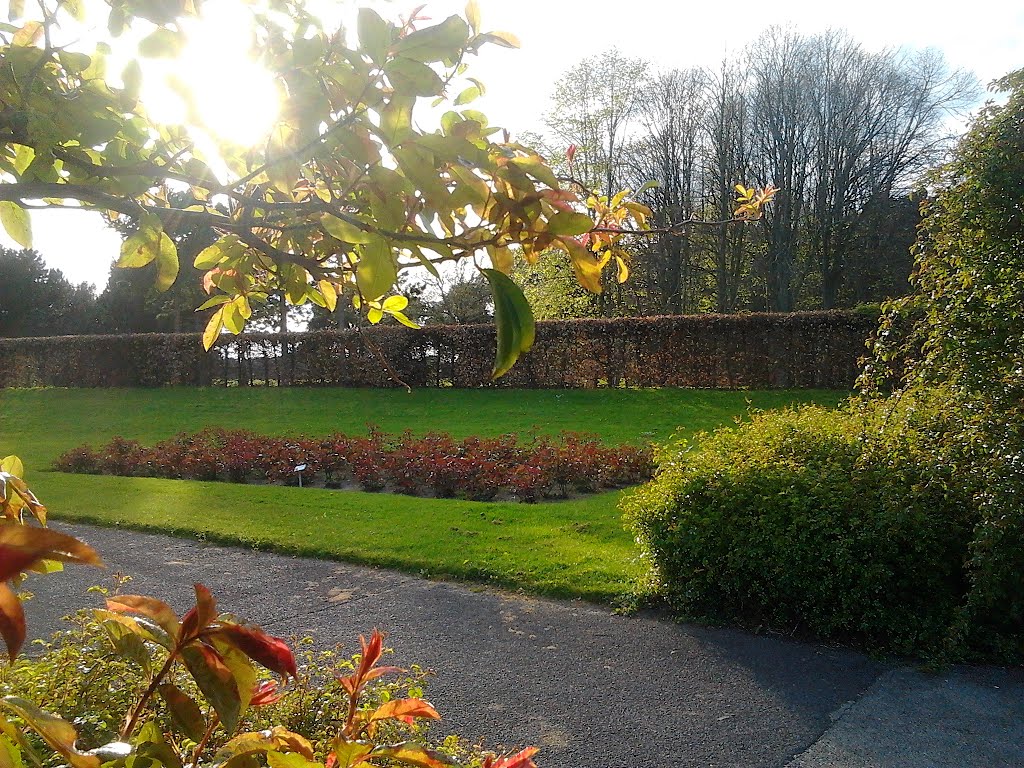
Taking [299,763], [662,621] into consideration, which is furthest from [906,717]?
[299,763]

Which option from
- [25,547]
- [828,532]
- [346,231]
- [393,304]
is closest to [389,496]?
[828,532]

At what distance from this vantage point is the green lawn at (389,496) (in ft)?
19.5

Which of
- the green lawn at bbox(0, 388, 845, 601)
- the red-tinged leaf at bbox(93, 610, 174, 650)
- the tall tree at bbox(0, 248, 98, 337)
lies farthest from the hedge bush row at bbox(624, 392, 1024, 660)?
the tall tree at bbox(0, 248, 98, 337)

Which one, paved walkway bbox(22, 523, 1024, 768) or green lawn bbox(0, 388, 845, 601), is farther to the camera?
green lawn bbox(0, 388, 845, 601)

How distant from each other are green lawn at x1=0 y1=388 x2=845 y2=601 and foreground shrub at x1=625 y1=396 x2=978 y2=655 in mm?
708

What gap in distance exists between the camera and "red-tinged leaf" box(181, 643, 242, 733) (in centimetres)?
71

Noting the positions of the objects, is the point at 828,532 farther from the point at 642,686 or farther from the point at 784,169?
the point at 784,169

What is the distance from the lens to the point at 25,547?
517mm

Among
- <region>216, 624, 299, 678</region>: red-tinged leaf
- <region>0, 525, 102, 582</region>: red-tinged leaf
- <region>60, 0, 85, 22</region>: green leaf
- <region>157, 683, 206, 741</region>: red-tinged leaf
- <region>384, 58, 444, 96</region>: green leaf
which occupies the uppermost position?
<region>60, 0, 85, 22</region>: green leaf

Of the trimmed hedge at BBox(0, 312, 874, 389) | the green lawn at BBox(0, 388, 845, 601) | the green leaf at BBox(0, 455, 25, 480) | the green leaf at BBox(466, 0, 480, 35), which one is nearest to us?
the green leaf at BBox(466, 0, 480, 35)

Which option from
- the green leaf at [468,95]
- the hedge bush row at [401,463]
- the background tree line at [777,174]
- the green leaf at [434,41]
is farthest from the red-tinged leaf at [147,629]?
the background tree line at [777,174]

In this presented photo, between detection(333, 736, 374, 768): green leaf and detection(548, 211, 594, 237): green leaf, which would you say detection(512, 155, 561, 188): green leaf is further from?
detection(333, 736, 374, 768): green leaf

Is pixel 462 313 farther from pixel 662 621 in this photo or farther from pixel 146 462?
pixel 662 621

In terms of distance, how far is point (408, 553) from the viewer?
6.11m
